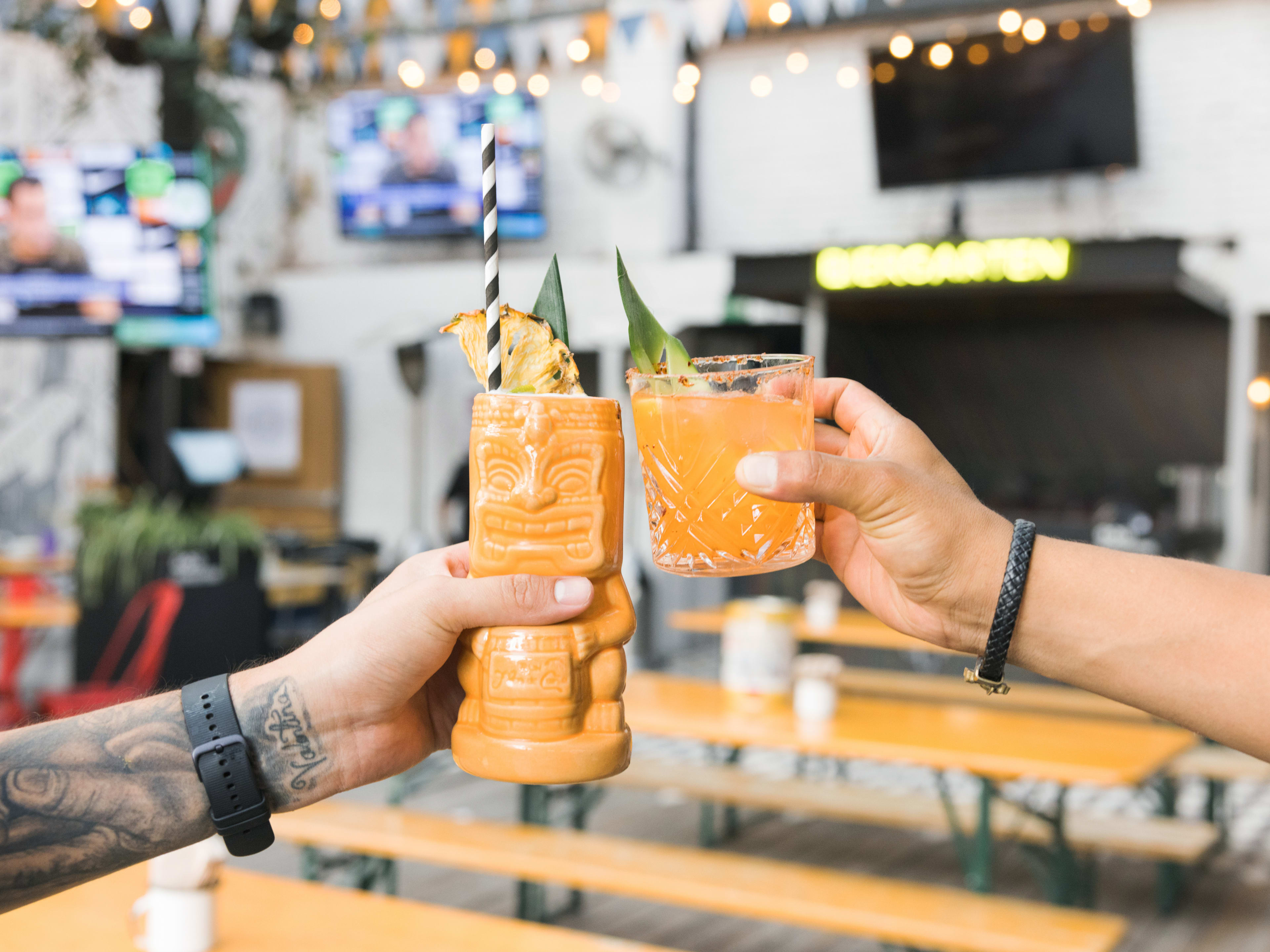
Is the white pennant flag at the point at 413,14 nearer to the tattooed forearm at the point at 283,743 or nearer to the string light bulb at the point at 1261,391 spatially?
the string light bulb at the point at 1261,391

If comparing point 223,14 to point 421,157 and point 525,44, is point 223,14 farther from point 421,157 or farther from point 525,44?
point 421,157

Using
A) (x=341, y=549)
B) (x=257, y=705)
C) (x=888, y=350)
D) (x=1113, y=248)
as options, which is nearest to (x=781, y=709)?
(x=257, y=705)

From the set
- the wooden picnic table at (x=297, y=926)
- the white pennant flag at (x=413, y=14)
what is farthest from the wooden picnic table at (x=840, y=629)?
the white pennant flag at (x=413, y=14)

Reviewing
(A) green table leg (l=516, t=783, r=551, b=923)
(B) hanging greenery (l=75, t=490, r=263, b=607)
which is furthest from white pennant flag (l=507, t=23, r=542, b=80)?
(A) green table leg (l=516, t=783, r=551, b=923)

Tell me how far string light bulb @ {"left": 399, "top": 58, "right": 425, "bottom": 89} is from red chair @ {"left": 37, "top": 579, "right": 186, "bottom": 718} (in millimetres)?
4946

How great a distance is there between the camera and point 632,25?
6.79 m

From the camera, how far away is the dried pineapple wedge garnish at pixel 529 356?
1063 millimetres

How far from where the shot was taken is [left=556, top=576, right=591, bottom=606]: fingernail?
102 cm

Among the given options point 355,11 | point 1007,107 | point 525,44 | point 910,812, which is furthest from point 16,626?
point 1007,107

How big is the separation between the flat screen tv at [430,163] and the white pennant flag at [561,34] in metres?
0.39

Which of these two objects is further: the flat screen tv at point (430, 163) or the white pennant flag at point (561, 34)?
the flat screen tv at point (430, 163)

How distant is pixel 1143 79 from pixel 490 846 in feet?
22.3

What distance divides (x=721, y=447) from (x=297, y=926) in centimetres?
106

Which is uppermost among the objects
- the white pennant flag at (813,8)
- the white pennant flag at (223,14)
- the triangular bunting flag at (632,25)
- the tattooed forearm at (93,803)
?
the triangular bunting flag at (632,25)
